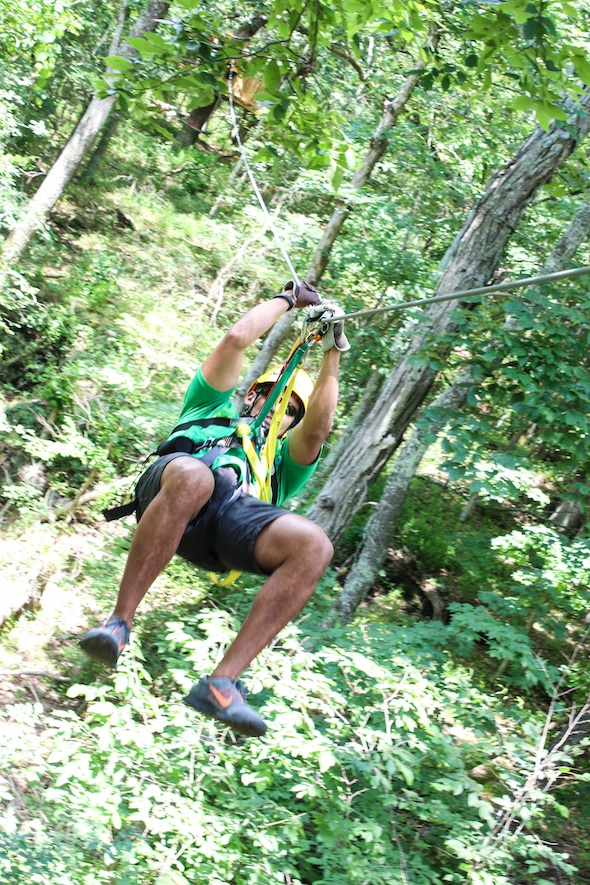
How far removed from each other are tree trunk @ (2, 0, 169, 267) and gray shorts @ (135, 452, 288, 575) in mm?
6656

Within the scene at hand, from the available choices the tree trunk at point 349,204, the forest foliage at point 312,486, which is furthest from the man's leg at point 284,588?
the tree trunk at point 349,204

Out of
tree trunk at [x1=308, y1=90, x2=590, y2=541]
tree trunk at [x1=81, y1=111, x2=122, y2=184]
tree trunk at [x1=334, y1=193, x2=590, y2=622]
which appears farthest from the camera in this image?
tree trunk at [x1=81, y1=111, x2=122, y2=184]

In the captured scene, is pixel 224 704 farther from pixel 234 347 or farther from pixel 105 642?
pixel 234 347

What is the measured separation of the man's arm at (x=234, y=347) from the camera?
2359 mm

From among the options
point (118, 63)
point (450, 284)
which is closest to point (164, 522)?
point (118, 63)

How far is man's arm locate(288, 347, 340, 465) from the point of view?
2545 millimetres

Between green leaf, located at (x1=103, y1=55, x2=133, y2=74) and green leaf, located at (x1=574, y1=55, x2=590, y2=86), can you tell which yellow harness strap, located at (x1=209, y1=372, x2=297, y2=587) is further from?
green leaf, located at (x1=103, y1=55, x2=133, y2=74)

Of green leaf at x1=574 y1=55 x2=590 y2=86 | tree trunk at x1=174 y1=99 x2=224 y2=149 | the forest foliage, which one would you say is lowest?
the forest foliage

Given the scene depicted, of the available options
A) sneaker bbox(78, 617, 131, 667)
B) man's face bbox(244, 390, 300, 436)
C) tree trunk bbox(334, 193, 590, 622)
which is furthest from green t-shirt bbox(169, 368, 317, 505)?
tree trunk bbox(334, 193, 590, 622)

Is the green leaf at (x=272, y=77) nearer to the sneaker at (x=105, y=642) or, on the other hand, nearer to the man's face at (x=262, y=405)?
the man's face at (x=262, y=405)

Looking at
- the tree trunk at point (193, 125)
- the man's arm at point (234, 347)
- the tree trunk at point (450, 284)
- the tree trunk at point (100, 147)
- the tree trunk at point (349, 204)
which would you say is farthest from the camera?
the tree trunk at point (193, 125)

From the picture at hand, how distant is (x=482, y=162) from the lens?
8070 mm

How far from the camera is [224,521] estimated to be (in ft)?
7.60

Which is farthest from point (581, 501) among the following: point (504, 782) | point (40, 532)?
point (40, 532)
